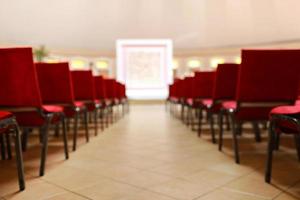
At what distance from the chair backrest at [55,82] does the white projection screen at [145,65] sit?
→ 814 cm

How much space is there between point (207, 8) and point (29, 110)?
40.6 ft

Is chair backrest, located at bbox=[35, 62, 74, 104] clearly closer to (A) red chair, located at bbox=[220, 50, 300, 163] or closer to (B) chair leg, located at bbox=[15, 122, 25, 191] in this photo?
(B) chair leg, located at bbox=[15, 122, 25, 191]

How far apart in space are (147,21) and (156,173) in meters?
12.6

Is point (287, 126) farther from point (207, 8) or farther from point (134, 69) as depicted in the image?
point (207, 8)

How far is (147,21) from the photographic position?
14.0 m

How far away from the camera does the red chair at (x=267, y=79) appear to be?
2.21 meters

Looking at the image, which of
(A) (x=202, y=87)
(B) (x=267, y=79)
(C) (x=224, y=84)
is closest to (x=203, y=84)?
(A) (x=202, y=87)

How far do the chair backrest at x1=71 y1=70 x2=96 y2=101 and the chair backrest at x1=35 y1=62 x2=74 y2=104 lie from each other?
86cm

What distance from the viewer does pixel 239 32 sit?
1375cm

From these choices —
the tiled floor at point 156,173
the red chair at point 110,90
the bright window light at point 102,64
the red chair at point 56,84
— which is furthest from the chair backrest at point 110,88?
the bright window light at point 102,64

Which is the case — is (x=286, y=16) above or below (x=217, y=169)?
above

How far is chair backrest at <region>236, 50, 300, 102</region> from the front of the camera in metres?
2.21

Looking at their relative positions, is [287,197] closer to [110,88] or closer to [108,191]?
[108,191]

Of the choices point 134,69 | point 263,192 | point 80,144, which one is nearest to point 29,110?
point 80,144
